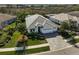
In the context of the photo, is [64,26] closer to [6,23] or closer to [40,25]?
[40,25]

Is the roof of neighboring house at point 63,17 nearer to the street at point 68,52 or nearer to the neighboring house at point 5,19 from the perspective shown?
the street at point 68,52

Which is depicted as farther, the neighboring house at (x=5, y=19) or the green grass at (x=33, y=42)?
the neighboring house at (x=5, y=19)

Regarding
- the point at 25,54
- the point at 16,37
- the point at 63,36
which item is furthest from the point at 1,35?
the point at 63,36

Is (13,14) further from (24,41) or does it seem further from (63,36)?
(63,36)

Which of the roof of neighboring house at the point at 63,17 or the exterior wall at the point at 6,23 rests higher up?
the roof of neighboring house at the point at 63,17

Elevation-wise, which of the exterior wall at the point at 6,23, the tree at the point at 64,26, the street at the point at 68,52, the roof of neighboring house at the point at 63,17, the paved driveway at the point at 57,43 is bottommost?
the street at the point at 68,52

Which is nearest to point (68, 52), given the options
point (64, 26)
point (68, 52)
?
point (68, 52)

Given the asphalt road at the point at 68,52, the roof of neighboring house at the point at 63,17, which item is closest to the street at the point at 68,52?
the asphalt road at the point at 68,52
